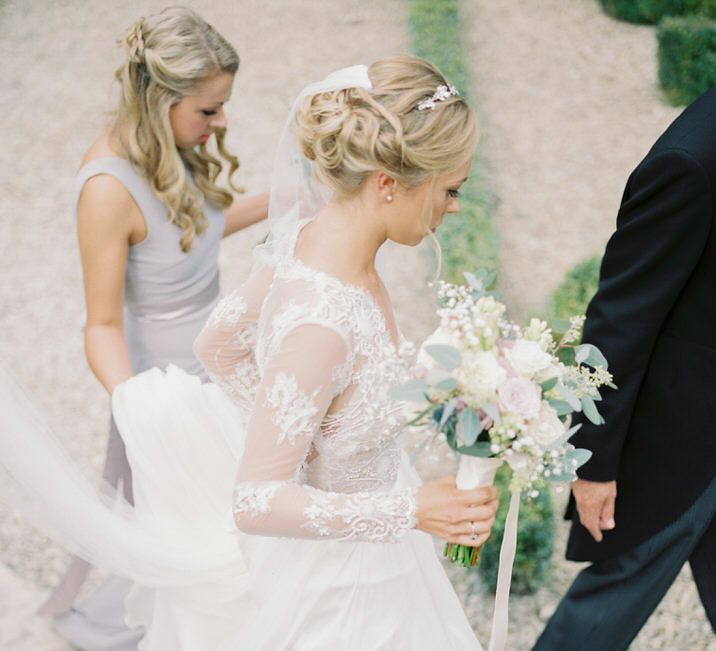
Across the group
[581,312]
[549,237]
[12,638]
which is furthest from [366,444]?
[549,237]

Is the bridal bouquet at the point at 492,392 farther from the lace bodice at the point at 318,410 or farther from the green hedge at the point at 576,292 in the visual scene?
the green hedge at the point at 576,292

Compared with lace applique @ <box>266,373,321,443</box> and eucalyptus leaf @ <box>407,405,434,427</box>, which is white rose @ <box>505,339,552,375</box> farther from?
lace applique @ <box>266,373,321,443</box>

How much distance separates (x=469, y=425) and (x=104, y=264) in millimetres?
1506

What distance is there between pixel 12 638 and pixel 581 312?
2.97 metres

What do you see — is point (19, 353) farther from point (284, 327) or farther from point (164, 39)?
point (284, 327)

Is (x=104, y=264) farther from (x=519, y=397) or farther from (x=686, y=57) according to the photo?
(x=686, y=57)

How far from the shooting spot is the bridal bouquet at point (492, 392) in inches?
74.2

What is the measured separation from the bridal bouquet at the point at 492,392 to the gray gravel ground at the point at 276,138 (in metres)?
1.93

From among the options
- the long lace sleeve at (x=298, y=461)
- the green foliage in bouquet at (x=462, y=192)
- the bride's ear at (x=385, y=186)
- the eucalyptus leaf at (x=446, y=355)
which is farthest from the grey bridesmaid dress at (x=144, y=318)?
the green foliage in bouquet at (x=462, y=192)

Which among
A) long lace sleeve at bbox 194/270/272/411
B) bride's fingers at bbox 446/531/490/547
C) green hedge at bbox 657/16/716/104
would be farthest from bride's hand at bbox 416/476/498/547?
green hedge at bbox 657/16/716/104

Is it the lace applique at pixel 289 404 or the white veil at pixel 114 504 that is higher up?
the lace applique at pixel 289 404

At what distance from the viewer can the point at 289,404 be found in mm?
1989

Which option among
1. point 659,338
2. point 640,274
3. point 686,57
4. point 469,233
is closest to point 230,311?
point 640,274

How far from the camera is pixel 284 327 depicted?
2037 millimetres
